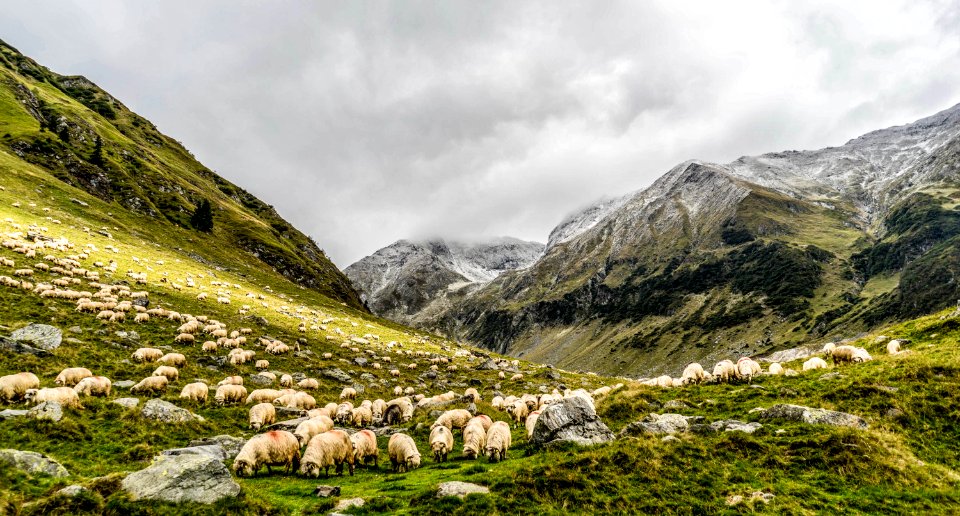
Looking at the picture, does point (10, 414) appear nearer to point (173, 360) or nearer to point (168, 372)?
point (168, 372)

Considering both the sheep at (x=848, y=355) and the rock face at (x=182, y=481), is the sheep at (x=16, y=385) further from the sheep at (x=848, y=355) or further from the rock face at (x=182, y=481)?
the sheep at (x=848, y=355)

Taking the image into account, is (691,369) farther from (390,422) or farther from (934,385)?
(390,422)

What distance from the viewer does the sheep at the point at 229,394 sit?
27491mm

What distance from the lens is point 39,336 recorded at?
2783 cm

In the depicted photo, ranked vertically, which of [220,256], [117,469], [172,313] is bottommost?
[117,469]

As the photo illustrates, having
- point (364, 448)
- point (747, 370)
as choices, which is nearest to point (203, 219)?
point (364, 448)

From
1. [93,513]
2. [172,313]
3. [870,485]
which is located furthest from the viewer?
[172,313]

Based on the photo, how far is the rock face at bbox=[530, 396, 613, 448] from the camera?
19828 mm

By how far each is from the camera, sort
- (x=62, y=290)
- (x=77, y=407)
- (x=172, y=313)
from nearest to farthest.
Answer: (x=77, y=407)
(x=62, y=290)
(x=172, y=313)

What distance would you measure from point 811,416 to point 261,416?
2770 cm

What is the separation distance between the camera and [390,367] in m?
55.5

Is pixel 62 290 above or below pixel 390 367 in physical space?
above

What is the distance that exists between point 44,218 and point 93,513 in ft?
278

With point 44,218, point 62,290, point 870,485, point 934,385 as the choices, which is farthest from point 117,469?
point 44,218
